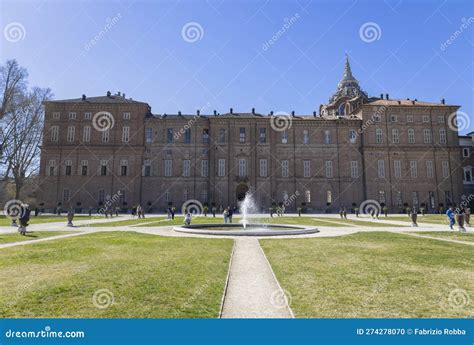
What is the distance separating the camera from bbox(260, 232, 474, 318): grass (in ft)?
16.3

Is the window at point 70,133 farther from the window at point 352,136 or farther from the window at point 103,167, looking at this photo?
the window at point 352,136

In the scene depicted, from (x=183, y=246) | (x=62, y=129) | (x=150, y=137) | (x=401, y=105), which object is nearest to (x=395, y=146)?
(x=401, y=105)

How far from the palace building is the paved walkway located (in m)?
38.2

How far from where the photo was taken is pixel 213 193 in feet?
153

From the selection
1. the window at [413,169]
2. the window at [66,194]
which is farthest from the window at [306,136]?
the window at [66,194]

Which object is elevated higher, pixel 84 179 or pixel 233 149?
pixel 233 149

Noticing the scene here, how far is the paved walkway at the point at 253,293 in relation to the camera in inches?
192

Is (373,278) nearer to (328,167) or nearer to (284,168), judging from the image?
(284,168)

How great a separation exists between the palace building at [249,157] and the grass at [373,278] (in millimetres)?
35859

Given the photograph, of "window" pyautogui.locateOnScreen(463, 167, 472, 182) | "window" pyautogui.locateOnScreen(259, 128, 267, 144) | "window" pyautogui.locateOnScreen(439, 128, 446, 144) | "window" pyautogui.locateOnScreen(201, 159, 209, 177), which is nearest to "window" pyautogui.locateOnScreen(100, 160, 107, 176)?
"window" pyautogui.locateOnScreen(201, 159, 209, 177)
